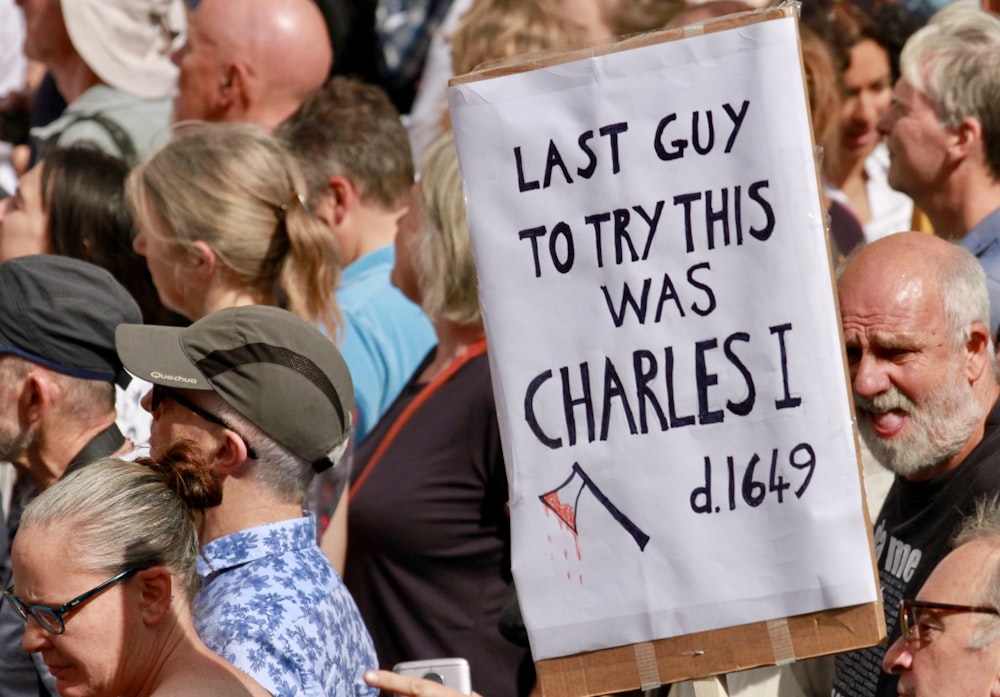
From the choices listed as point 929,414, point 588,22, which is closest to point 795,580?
point 929,414

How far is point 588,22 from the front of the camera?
6.46 meters

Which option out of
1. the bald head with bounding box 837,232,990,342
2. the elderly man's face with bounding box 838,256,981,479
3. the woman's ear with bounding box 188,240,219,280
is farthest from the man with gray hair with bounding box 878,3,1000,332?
the woman's ear with bounding box 188,240,219,280

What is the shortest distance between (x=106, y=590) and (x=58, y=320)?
113cm

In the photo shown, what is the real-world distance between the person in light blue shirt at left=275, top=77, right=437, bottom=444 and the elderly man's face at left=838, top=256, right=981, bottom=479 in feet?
5.63

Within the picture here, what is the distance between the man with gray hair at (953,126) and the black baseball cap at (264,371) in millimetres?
2136

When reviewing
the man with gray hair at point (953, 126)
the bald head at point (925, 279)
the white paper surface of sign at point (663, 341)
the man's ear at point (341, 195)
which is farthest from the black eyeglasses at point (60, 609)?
the man with gray hair at point (953, 126)

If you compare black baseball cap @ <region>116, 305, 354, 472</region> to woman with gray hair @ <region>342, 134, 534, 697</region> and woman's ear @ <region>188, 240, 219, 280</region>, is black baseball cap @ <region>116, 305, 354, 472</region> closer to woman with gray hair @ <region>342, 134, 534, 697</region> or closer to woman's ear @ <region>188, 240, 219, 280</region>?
woman with gray hair @ <region>342, 134, 534, 697</region>

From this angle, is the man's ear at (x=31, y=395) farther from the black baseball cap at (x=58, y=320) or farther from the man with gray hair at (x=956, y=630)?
the man with gray hair at (x=956, y=630)

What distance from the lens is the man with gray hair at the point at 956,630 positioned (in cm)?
257

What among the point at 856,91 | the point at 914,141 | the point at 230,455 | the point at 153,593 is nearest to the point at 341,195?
the point at 914,141

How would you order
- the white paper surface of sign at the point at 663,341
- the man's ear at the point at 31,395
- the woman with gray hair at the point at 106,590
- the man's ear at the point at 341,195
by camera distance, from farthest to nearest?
1. the man's ear at the point at 341,195
2. the man's ear at the point at 31,395
3. the woman with gray hair at the point at 106,590
4. the white paper surface of sign at the point at 663,341

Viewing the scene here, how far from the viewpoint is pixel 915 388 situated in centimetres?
337

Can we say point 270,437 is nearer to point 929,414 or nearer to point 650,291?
point 650,291

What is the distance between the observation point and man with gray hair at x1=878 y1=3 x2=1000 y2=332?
449 cm
